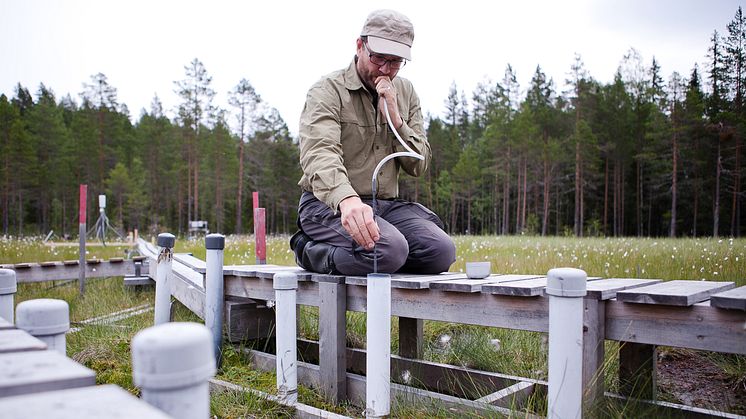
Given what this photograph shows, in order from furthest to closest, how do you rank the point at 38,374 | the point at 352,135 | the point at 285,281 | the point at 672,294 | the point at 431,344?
the point at 431,344
the point at 352,135
the point at 285,281
the point at 672,294
the point at 38,374

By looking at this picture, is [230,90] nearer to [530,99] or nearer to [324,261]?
[530,99]

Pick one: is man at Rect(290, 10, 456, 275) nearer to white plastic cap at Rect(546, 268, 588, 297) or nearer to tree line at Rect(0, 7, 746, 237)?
white plastic cap at Rect(546, 268, 588, 297)

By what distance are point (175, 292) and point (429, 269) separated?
2726 millimetres

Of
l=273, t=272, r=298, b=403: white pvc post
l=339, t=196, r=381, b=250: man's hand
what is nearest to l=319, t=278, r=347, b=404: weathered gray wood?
l=273, t=272, r=298, b=403: white pvc post

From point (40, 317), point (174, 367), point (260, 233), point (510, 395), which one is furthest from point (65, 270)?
point (174, 367)

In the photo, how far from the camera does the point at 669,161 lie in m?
38.5

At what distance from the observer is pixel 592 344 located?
217 centimetres

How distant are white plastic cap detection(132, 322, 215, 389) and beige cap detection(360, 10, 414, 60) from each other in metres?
2.63

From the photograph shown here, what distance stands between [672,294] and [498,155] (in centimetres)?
4378

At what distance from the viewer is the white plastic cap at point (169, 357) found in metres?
0.75

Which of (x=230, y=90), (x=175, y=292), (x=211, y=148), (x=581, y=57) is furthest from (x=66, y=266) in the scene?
(x=581, y=57)

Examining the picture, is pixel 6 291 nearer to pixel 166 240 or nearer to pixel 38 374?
pixel 38 374

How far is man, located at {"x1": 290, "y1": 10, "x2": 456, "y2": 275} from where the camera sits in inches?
120

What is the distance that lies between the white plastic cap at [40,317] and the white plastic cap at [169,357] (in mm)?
727
